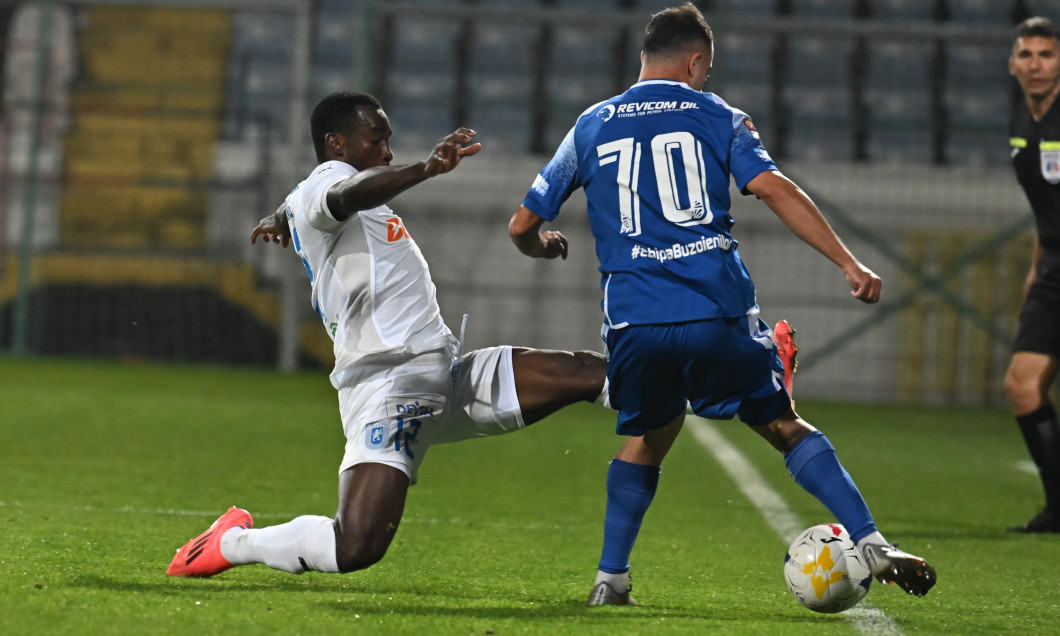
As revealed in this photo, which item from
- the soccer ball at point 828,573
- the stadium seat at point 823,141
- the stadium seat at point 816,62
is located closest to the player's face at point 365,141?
the soccer ball at point 828,573

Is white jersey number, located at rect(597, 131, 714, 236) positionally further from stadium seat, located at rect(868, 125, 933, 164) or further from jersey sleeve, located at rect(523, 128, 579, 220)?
stadium seat, located at rect(868, 125, 933, 164)

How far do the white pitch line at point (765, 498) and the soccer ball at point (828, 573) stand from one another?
96mm

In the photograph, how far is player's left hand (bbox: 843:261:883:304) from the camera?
3.36m

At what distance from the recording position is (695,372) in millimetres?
3584

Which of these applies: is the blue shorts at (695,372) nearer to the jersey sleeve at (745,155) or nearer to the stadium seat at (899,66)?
the jersey sleeve at (745,155)

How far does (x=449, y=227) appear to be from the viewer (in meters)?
14.1

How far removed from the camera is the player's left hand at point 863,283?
336 cm

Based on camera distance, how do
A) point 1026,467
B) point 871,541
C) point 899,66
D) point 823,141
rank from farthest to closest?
point 899,66
point 823,141
point 1026,467
point 871,541

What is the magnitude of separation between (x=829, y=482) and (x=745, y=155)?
2.89 feet

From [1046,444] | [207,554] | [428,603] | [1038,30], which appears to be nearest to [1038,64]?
[1038,30]

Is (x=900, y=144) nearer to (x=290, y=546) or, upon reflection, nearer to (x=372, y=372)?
(x=372, y=372)

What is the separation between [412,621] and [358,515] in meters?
0.44

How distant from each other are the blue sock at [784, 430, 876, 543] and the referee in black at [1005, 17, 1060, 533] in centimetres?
247

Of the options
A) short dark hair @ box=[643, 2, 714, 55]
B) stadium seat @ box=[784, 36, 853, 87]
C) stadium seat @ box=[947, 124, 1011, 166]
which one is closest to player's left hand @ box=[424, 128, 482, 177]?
short dark hair @ box=[643, 2, 714, 55]
